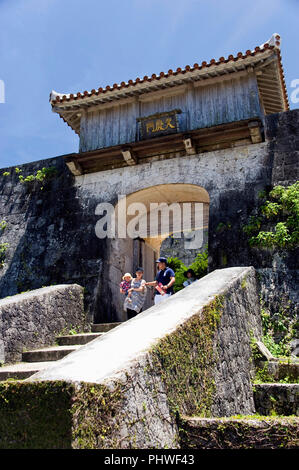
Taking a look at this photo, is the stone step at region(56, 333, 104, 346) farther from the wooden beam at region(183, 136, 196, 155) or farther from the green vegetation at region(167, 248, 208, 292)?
the green vegetation at region(167, 248, 208, 292)

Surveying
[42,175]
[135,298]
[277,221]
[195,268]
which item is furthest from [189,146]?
[195,268]

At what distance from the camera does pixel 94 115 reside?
9969 millimetres

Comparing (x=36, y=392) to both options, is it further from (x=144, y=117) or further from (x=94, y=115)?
(x=94, y=115)

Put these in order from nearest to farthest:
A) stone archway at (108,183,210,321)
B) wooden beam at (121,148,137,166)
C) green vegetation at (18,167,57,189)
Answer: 1. wooden beam at (121,148,137,166)
2. stone archway at (108,183,210,321)
3. green vegetation at (18,167,57,189)

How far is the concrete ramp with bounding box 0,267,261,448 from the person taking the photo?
6.50 feet

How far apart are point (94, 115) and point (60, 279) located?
4.12 metres

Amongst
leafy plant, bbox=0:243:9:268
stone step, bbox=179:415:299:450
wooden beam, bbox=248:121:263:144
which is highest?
wooden beam, bbox=248:121:263:144

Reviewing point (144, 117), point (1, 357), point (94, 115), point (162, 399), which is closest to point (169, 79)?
point (144, 117)

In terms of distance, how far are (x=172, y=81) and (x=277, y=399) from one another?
680 centimetres

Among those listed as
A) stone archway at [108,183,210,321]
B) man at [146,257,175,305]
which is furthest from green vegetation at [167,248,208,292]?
man at [146,257,175,305]

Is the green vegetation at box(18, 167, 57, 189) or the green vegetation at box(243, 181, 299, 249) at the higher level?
the green vegetation at box(18, 167, 57, 189)

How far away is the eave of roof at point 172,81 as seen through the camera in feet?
26.9

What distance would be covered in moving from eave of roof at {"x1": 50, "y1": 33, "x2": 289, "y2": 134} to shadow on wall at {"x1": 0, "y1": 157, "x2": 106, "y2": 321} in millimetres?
1442
